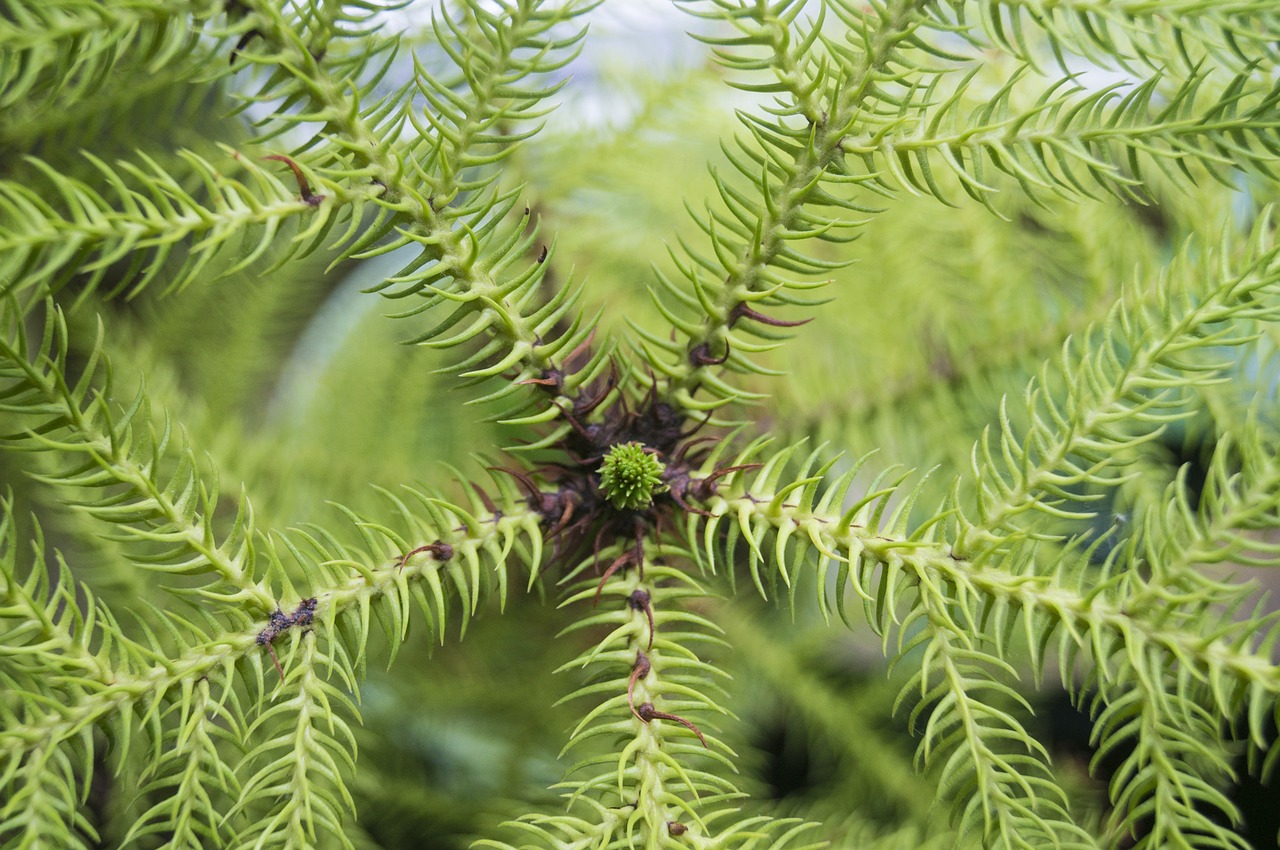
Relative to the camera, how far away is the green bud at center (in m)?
0.41

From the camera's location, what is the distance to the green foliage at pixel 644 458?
36 cm

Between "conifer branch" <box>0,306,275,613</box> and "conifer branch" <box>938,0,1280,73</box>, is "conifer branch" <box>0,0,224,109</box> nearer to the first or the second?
A: "conifer branch" <box>0,306,275,613</box>

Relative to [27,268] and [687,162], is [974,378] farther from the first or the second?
[27,268]

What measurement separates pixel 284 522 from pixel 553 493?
235 millimetres

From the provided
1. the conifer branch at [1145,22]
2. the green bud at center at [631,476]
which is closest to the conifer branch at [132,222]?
the green bud at center at [631,476]

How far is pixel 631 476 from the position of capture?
1.36ft

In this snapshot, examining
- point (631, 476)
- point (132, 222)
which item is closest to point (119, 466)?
point (132, 222)

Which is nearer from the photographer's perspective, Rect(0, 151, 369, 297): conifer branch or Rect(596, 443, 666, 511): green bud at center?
Rect(0, 151, 369, 297): conifer branch

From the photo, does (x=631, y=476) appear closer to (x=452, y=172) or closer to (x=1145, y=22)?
(x=452, y=172)

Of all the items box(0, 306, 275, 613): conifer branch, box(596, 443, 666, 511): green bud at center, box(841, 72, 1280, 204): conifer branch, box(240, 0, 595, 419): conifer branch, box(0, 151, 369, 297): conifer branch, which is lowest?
box(0, 306, 275, 613): conifer branch

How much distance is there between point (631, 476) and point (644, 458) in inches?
0.4

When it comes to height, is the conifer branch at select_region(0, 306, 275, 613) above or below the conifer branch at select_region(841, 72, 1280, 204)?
below

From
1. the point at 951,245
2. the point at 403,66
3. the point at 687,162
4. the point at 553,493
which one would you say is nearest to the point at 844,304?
the point at 951,245

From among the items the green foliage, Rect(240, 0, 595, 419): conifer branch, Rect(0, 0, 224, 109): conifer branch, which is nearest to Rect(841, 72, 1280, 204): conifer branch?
the green foliage
